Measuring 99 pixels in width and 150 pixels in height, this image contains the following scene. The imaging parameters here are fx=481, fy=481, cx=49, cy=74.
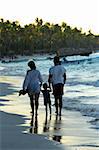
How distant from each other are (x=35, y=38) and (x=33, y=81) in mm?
140481

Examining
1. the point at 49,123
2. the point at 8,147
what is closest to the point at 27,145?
the point at 8,147

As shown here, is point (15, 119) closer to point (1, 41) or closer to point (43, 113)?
point (43, 113)

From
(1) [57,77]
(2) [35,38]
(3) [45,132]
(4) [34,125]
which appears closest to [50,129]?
(3) [45,132]

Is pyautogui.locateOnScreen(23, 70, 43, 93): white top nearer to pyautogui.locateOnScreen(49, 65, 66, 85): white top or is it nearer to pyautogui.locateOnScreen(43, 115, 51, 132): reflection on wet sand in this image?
pyautogui.locateOnScreen(43, 115, 51, 132): reflection on wet sand

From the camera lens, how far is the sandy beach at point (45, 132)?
7277 mm

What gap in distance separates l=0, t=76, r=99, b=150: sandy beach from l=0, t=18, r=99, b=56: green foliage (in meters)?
118

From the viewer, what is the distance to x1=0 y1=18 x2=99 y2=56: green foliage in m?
135

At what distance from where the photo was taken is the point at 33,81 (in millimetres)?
10555

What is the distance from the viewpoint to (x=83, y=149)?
23.0ft

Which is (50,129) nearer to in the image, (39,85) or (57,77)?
(39,85)

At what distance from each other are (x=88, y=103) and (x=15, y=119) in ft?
15.0

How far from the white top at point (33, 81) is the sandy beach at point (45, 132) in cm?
66

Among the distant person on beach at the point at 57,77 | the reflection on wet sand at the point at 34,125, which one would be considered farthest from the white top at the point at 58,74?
the reflection on wet sand at the point at 34,125

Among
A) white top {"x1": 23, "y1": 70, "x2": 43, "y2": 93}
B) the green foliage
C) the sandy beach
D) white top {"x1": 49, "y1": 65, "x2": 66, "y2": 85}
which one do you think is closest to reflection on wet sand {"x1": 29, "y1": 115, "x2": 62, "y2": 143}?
the sandy beach
